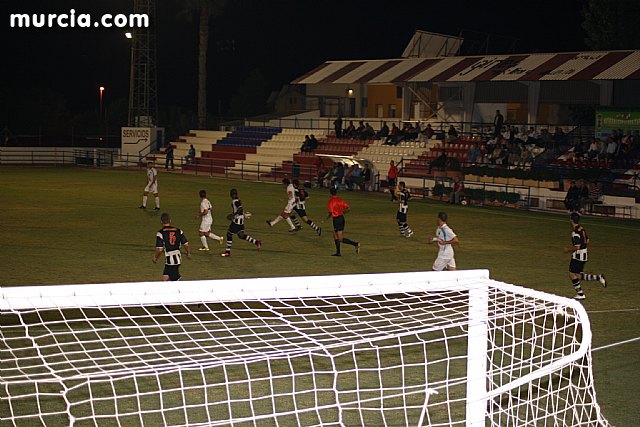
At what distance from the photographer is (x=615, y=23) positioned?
52.0 meters

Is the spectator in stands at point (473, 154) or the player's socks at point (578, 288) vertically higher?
the spectator in stands at point (473, 154)

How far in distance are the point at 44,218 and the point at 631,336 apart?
60.3 feet

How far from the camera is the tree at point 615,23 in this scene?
169ft

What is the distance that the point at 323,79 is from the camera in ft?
174

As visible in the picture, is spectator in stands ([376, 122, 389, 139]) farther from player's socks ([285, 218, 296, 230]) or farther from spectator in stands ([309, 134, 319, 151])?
player's socks ([285, 218, 296, 230])

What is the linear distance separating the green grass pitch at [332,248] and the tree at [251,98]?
165 ft

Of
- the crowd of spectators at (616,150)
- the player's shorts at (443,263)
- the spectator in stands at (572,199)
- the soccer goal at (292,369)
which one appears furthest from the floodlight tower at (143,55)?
the soccer goal at (292,369)

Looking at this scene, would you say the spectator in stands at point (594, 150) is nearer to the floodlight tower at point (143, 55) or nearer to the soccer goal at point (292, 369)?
the soccer goal at point (292, 369)

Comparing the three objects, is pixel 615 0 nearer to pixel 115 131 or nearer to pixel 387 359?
pixel 115 131

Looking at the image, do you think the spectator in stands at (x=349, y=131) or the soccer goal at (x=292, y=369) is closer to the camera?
the soccer goal at (x=292, y=369)

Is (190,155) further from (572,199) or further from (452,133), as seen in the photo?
(572,199)

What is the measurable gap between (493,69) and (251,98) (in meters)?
44.7

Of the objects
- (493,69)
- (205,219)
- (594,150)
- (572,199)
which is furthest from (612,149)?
(205,219)

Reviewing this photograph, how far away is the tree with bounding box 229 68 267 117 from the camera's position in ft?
278
